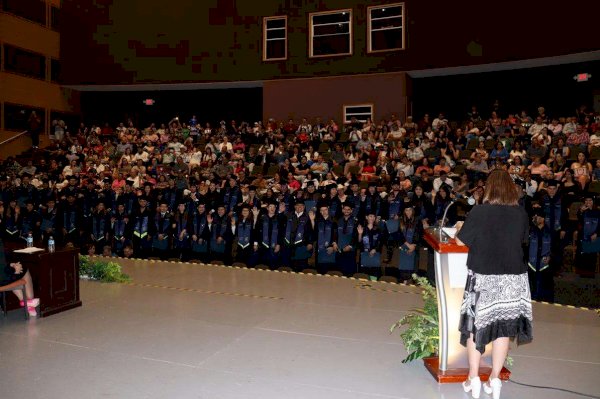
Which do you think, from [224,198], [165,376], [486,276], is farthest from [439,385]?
[224,198]

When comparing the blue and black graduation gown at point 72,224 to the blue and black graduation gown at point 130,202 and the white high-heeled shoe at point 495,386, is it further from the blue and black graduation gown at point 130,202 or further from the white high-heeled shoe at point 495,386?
the white high-heeled shoe at point 495,386

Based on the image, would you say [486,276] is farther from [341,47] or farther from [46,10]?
[46,10]

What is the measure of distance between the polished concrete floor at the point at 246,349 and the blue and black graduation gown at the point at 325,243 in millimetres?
2265

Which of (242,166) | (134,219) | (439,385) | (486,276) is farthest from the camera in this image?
(242,166)

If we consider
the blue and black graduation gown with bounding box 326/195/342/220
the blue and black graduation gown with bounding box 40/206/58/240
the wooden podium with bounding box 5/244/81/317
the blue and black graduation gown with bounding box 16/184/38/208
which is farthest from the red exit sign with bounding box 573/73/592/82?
the blue and black graduation gown with bounding box 16/184/38/208

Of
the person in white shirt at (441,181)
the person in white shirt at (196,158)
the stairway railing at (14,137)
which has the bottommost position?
the person in white shirt at (441,181)

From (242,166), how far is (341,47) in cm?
613

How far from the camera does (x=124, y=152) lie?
52.2ft

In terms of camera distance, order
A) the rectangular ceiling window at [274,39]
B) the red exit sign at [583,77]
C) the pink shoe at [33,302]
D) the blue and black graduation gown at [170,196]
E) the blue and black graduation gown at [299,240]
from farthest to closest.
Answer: the rectangular ceiling window at [274,39], the red exit sign at [583,77], the blue and black graduation gown at [170,196], the blue and black graduation gown at [299,240], the pink shoe at [33,302]

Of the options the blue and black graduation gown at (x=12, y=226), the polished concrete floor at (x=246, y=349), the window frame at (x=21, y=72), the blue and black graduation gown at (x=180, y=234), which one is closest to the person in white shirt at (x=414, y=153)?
the blue and black graduation gown at (x=180, y=234)

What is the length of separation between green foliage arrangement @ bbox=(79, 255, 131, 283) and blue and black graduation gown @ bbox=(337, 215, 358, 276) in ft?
11.5

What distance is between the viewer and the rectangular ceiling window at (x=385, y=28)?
53.1 feet

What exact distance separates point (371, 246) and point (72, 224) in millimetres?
6973

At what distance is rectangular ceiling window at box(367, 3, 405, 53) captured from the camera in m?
16.2
